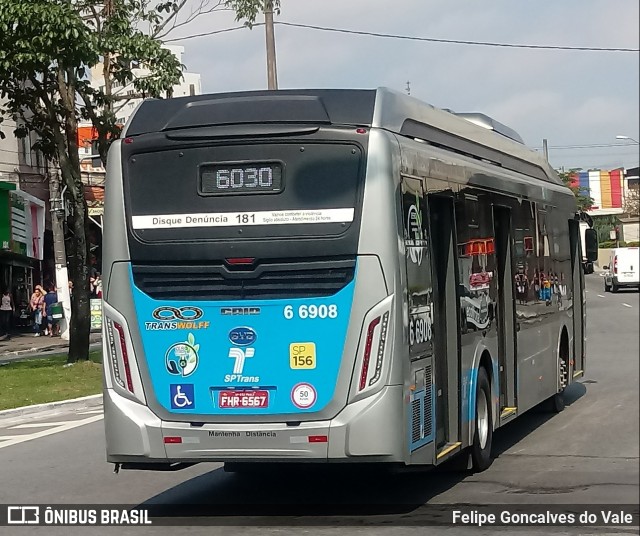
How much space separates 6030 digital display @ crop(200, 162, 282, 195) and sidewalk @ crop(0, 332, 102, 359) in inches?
1010

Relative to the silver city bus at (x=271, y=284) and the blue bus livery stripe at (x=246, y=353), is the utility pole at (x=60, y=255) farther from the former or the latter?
the blue bus livery stripe at (x=246, y=353)

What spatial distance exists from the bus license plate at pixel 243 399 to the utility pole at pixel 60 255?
2987cm

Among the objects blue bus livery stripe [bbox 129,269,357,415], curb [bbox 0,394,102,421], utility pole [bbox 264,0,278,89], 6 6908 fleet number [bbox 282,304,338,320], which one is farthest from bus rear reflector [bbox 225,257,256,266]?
utility pole [bbox 264,0,278,89]

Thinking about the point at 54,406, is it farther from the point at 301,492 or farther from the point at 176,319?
the point at 176,319

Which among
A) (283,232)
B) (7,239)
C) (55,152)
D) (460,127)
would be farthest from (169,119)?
(7,239)

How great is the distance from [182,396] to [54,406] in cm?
1039

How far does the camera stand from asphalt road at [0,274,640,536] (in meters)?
8.58

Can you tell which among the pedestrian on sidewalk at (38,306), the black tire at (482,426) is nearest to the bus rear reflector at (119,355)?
the black tire at (482,426)

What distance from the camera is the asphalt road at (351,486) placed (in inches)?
338

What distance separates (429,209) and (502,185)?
263 centimetres

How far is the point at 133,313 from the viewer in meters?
8.57

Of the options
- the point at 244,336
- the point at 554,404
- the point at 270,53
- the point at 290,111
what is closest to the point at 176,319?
the point at 244,336

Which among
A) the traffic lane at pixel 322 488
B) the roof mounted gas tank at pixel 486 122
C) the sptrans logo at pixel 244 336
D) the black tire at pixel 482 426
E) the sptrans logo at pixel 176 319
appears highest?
the roof mounted gas tank at pixel 486 122

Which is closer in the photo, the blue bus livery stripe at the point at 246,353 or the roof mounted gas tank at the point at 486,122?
the blue bus livery stripe at the point at 246,353
